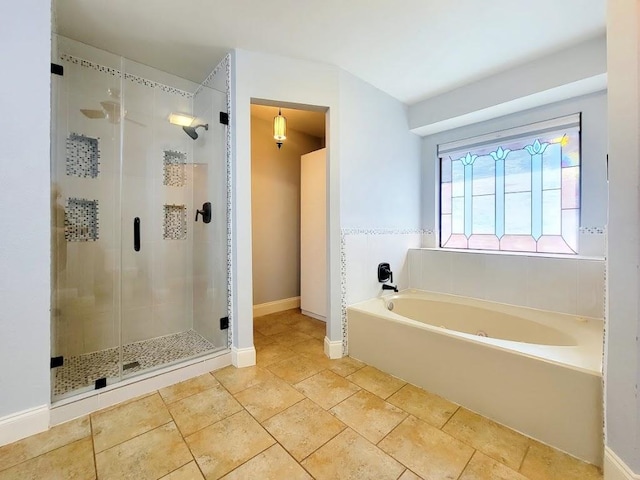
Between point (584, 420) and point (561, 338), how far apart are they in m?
0.72

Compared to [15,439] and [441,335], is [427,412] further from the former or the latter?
[15,439]

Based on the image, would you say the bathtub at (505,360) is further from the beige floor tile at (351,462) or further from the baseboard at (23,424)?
the baseboard at (23,424)

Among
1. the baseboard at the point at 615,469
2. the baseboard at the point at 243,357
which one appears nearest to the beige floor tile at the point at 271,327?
the baseboard at the point at 243,357

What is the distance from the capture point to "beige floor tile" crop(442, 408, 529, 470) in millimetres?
1242

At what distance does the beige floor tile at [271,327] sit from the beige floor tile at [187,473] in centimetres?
150

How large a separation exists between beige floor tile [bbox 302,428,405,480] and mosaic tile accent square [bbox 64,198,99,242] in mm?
2153

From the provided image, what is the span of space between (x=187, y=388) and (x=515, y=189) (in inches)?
125

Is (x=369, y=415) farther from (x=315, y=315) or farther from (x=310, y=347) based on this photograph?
(x=315, y=315)

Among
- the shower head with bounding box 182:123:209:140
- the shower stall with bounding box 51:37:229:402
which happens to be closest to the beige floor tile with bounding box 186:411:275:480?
the shower stall with bounding box 51:37:229:402

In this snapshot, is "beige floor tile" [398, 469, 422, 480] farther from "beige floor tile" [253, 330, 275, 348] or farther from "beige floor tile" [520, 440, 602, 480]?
"beige floor tile" [253, 330, 275, 348]

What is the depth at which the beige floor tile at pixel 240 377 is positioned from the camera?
1.80m

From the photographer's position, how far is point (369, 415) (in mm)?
1511

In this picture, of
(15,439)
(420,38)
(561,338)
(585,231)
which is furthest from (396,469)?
(420,38)

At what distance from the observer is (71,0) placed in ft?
5.11
